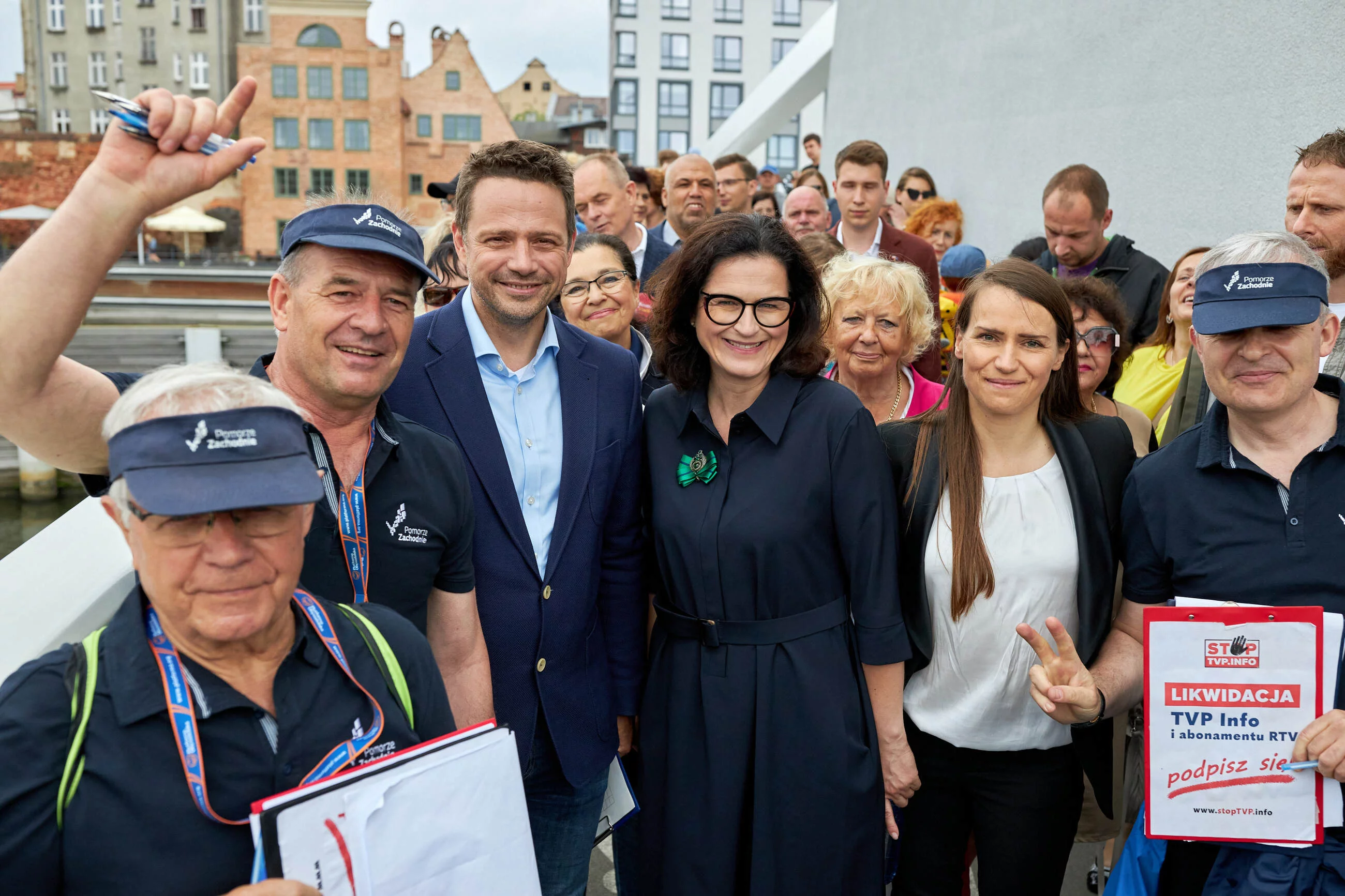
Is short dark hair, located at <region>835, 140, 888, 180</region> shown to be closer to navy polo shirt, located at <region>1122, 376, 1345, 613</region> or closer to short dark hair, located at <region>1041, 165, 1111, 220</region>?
short dark hair, located at <region>1041, 165, 1111, 220</region>

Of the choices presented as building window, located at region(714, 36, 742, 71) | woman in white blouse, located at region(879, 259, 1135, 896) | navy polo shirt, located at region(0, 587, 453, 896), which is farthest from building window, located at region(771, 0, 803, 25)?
navy polo shirt, located at region(0, 587, 453, 896)

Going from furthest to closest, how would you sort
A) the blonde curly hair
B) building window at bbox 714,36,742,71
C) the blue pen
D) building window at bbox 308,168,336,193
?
building window at bbox 714,36,742,71 < building window at bbox 308,168,336,193 < the blonde curly hair < the blue pen

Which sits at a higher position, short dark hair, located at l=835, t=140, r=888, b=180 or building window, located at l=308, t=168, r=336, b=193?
building window, located at l=308, t=168, r=336, b=193

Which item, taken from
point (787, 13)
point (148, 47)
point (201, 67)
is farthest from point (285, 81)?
point (787, 13)

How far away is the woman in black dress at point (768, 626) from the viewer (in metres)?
2.77

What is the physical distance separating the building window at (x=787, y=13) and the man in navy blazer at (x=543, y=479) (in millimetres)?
74567

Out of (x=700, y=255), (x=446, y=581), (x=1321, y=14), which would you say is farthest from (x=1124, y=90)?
(x=446, y=581)

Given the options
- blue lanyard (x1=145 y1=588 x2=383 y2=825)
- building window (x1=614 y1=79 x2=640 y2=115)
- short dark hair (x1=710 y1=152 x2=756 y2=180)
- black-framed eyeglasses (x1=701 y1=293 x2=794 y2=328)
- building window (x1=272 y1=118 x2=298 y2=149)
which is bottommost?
blue lanyard (x1=145 y1=588 x2=383 y2=825)

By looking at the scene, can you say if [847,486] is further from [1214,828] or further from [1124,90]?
[1124,90]

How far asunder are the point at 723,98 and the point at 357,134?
2626 centimetres

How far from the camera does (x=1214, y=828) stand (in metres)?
2.47

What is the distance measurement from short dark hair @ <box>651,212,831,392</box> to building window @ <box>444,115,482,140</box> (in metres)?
58.7

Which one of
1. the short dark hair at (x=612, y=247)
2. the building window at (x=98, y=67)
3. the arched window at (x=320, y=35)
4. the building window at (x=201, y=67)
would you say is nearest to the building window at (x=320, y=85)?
the arched window at (x=320, y=35)

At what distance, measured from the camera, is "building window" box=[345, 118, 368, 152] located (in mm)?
55219
